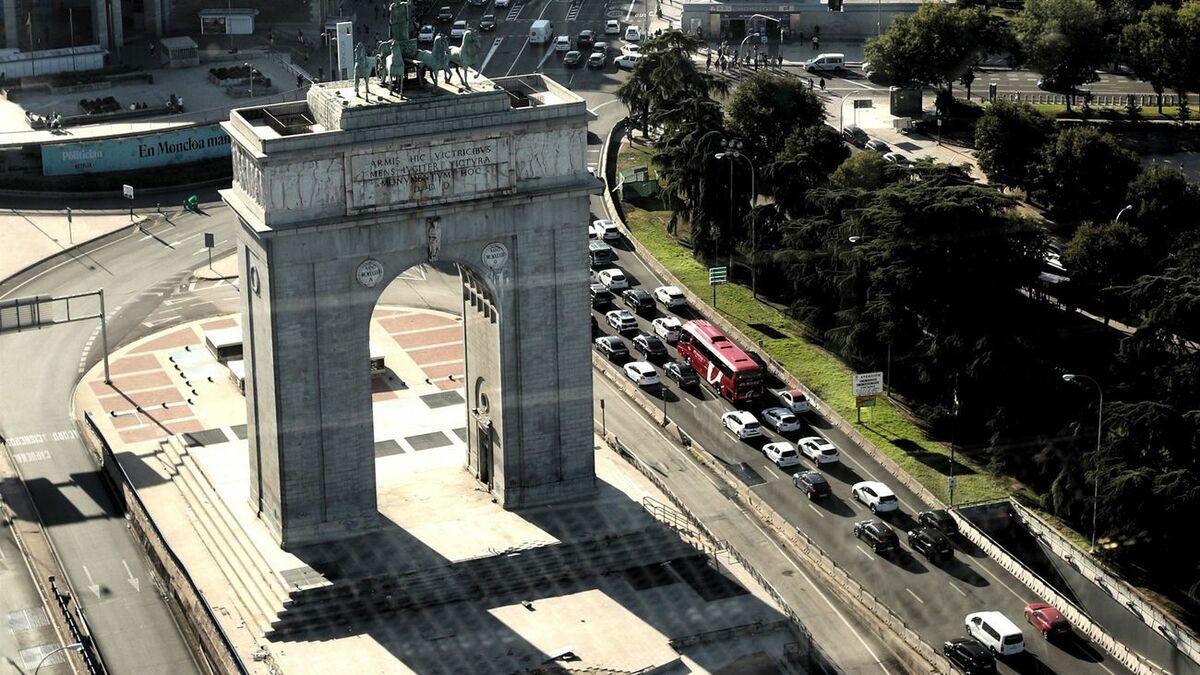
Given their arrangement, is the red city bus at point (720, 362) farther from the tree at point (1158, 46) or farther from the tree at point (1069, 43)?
the tree at point (1158, 46)

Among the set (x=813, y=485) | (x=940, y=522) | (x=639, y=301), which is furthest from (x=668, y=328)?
(x=940, y=522)

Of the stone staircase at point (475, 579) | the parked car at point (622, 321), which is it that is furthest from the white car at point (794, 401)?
the stone staircase at point (475, 579)

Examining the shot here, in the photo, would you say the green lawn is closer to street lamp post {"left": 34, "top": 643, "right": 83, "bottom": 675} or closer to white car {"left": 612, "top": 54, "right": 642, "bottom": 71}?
white car {"left": 612, "top": 54, "right": 642, "bottom": 71}

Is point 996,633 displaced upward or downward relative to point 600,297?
downward

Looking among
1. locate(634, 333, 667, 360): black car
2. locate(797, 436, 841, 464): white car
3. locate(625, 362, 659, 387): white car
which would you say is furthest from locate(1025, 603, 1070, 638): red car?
locate(634, 333, 667, 360): black car

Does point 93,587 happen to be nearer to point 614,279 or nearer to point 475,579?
point 475,579

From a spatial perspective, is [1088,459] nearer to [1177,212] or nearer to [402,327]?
[1177,212]
